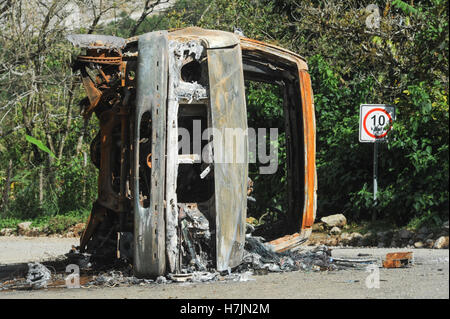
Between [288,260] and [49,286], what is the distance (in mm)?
2730

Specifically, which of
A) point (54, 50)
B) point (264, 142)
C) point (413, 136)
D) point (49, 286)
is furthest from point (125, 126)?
point (54, 50)

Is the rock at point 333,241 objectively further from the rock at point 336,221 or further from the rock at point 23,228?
the rock at point 23,228

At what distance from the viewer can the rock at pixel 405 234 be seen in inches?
467

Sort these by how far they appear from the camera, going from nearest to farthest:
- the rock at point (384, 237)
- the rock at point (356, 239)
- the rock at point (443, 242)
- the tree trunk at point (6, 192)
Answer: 1. the rock at point (443, 242)
2. the rock at point (384, 237)
3. the rock at point (356, 239)
4. the tree trunk at point (6, 192)

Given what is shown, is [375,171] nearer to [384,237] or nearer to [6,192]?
[384,237]

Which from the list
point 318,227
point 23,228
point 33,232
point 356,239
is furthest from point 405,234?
point 23,228

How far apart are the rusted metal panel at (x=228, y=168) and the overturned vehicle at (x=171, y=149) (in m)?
0.01

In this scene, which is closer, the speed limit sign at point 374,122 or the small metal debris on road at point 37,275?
the small metal debris on road at point 37,275

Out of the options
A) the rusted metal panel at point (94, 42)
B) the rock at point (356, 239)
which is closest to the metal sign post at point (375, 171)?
the rock at point (356, 239)

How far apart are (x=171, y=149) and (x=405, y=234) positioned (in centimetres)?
506

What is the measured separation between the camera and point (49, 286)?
27.9ft

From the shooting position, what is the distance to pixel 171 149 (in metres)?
8.31

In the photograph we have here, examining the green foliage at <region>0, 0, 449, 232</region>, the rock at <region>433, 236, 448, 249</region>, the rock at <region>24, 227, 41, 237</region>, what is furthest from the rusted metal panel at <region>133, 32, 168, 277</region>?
the rock at <region>24, 227, 41, 237</region>

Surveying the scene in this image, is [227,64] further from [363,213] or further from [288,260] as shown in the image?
[363,213]
